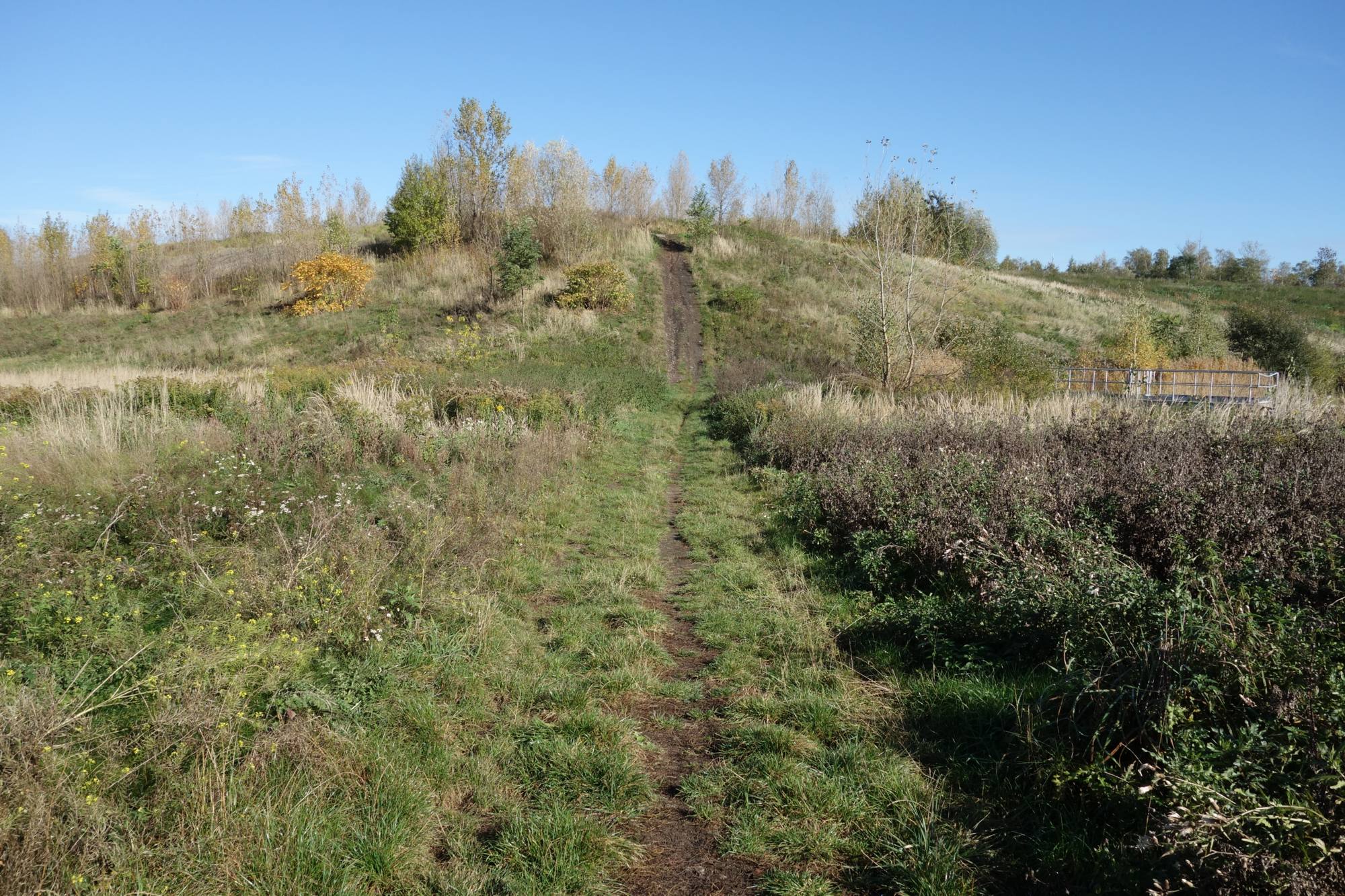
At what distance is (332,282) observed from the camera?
94.5ft

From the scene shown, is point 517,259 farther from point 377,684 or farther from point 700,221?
point 377,684

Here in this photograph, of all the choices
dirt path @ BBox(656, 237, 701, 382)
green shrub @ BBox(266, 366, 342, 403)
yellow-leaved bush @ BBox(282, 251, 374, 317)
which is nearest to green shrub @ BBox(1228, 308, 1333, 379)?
dirt path @ BBox(656, 237, 701, 382)

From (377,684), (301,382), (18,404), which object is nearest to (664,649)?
(377,684)

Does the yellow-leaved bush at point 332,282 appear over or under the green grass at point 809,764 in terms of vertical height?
over

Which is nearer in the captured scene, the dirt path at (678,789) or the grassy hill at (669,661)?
the grassy hill at (669,661)

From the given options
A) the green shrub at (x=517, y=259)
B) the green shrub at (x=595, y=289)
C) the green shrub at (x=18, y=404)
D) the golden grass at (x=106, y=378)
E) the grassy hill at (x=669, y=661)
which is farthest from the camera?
the green shrub at (x=595, y=289)

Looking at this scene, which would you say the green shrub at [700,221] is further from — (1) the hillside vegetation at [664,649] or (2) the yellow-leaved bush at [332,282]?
(1) the hillside vegetation at [664,649]

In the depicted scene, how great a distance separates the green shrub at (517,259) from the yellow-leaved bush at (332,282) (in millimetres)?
6010

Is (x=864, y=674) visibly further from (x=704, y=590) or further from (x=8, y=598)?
(x=8, y=598)

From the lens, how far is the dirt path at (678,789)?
9.55 ft

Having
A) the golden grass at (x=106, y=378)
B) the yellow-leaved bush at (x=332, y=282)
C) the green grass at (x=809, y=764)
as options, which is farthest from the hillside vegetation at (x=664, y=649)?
the yellow-leaved bush at (x=332, y=282)

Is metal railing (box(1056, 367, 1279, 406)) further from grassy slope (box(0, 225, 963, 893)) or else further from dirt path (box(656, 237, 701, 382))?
grassy slope (box(0, 225, 963, 893))

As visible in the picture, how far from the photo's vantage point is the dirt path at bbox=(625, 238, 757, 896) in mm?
2912

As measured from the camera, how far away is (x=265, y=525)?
589cm
